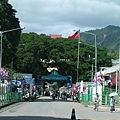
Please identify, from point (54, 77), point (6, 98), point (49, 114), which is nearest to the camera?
point (49, 114)

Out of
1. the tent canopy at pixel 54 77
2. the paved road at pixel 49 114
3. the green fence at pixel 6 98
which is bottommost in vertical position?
the paved road at pixel 49 114

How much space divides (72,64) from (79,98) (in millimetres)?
27027

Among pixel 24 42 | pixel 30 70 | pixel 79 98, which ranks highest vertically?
pixel 24 42

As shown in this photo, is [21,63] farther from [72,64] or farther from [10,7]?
[10,7]

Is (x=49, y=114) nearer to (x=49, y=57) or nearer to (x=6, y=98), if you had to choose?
(x=6, y=98)

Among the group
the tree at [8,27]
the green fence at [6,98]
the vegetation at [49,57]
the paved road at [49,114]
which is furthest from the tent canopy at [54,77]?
the paved road at [49,114]

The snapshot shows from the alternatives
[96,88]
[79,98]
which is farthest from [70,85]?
[96,88]

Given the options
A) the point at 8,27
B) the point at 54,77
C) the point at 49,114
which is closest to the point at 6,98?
the point at 8,27

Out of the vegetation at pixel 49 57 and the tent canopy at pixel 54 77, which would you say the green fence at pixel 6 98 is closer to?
the vegetation at pixel 49 57

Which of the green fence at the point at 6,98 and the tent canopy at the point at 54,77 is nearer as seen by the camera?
the green fence at the point at 6,98

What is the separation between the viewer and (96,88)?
151 ft

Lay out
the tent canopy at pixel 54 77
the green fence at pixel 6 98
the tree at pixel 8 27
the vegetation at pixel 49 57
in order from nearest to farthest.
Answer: the green fence at pixel 6 98 < the tree at pixel 8 27 < the vegetation at pixel 49 57 < the tent canopy at pixel 54 77

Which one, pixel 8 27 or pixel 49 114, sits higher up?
pixel 8 27

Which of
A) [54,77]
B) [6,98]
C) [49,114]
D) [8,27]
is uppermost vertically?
[8,27]
